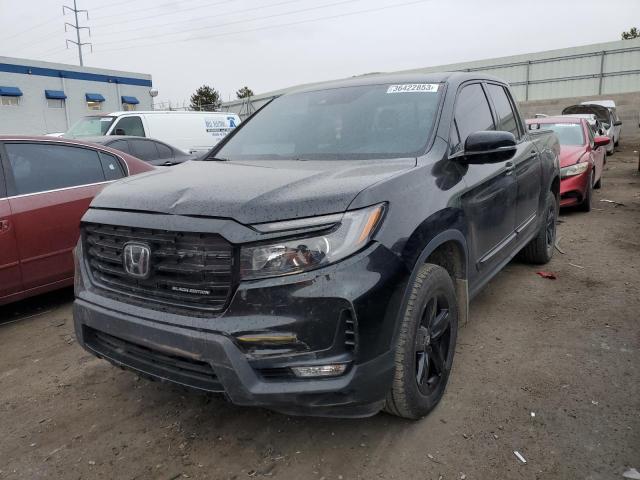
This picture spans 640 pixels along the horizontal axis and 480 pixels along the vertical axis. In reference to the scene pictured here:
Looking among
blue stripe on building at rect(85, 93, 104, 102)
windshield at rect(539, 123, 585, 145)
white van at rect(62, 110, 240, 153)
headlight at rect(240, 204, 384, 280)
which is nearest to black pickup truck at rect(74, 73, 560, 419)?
headlight at rect(240, 204, 384, 280)

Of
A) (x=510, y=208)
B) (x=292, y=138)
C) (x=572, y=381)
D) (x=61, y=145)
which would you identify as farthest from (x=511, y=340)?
(x=61, y=145)

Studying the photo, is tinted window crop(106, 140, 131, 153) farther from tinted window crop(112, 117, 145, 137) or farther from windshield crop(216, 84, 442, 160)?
windshield crop(216, 84, 442, 160)

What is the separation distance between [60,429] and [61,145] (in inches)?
112

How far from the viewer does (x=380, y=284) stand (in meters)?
2.07

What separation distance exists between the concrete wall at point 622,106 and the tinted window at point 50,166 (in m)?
21.3

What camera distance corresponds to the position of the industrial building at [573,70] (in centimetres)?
2402

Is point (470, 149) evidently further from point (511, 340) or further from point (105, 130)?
point (105, 130)

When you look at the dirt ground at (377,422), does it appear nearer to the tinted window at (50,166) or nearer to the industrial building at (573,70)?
the tinted window at (50,166)

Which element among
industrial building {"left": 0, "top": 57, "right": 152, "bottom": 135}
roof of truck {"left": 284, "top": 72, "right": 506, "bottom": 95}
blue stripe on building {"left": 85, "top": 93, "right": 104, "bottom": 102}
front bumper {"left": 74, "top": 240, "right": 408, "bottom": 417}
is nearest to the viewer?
front bumper {"left": 74, "top": 240, "right": 408, "bottom": 417}

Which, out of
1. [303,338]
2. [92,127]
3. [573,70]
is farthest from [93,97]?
[303,338]

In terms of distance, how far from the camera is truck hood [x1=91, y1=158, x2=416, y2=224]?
2.07 m

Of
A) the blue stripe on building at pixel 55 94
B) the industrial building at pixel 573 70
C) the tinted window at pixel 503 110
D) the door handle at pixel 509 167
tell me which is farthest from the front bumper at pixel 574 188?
the blue stripe on building at pixel 55 94

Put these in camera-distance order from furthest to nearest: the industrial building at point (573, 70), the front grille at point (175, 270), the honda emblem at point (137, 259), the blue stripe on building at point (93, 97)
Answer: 1. the blue stripe on building at point (93, 97)
2. the industrial building at point (573, 70)
3. the honda emblem at point (137, 259)
4. the front grille at point (175, 270)

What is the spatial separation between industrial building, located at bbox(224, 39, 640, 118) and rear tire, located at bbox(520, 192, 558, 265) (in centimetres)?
2067
